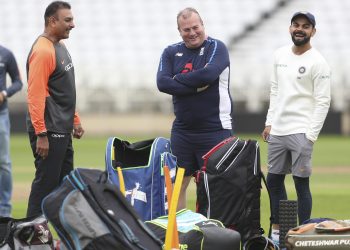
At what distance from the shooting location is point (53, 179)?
24.4 ft

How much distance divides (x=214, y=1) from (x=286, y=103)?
26.3 m

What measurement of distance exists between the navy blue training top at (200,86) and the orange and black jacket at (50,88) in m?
0.75

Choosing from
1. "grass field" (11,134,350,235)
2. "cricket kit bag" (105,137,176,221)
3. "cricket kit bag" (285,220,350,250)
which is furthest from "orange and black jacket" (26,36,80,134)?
"grass field" (11,134,350,235)

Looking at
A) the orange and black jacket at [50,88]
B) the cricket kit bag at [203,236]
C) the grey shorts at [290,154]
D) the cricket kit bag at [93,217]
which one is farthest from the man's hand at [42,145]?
the grey shorts at [290,154]

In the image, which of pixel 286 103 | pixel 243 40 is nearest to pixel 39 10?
pixel 243 40

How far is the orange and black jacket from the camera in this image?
7.26 m

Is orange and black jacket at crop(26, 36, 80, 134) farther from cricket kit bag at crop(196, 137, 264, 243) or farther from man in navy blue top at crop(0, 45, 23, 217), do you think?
man in navy blue top at crop(0, 45, 23, 217)

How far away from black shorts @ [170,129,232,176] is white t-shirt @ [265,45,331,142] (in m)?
0.49

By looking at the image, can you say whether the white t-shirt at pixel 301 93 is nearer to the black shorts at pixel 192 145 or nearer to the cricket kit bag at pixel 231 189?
the black shorts at pixel 192 145

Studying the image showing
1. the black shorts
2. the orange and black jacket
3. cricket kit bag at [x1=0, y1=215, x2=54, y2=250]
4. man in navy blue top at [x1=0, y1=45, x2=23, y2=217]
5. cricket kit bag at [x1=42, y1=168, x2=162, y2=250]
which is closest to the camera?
cricket kit bag at [x1=42, y1=168, x2=162, y2=250]

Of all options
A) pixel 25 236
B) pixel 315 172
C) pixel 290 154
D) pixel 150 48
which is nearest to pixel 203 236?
pixel 25 236

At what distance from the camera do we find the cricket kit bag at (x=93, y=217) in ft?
17.9

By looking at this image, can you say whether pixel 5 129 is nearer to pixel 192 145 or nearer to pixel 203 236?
pixel 192 145

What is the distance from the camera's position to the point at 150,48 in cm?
3194
